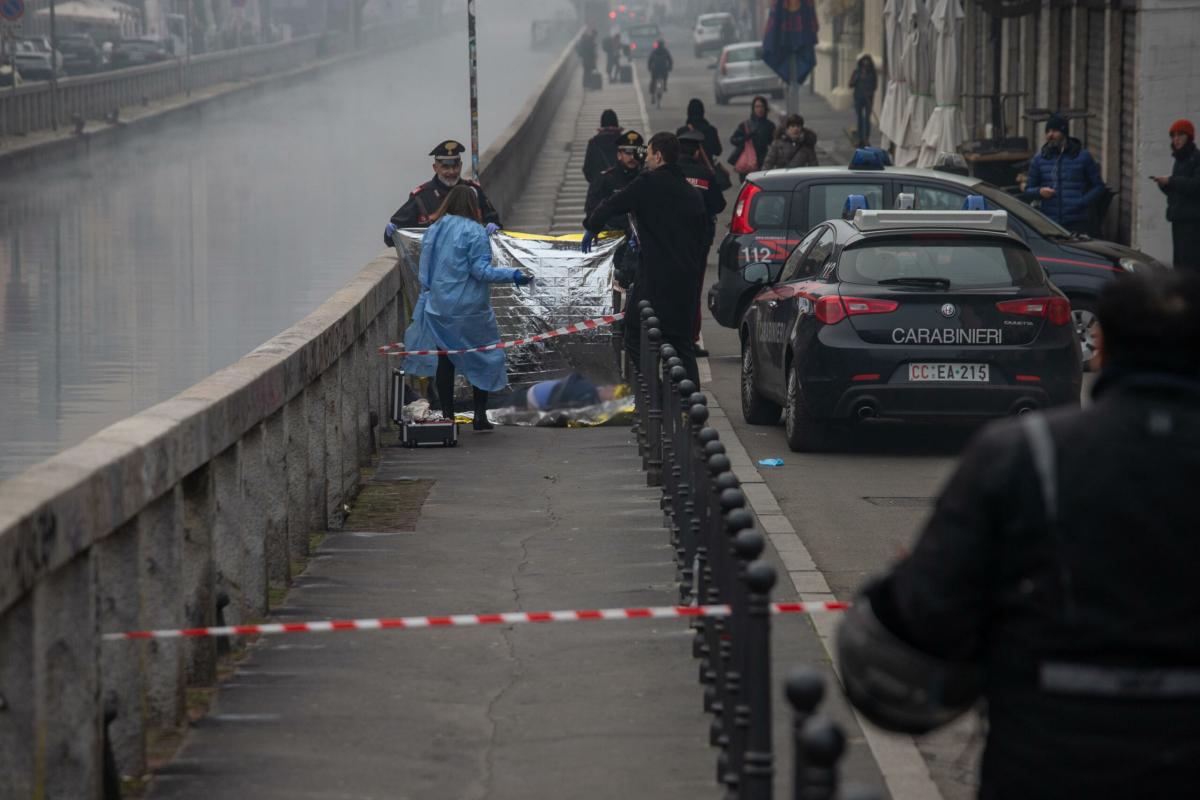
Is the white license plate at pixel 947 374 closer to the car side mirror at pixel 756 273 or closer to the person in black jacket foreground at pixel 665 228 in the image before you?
the person in black jacket foreground at pixel 665 228

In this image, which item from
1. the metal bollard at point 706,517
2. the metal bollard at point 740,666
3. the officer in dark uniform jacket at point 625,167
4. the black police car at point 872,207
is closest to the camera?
the metal bollard at point 740,666

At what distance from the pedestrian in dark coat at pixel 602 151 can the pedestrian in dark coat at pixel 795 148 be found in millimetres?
1980

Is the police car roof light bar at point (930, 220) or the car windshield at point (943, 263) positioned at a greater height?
the police car roof light bar at point (930, 220)

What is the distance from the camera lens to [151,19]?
110 metres

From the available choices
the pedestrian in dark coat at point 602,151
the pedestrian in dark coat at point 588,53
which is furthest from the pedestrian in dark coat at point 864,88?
the pedestrian in dark coat at point 588,53

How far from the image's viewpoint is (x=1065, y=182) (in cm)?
2044

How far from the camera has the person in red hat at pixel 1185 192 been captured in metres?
19.3

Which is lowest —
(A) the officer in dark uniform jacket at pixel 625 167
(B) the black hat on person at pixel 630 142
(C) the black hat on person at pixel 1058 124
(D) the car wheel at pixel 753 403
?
(D) the car wheel at pixel 753 403

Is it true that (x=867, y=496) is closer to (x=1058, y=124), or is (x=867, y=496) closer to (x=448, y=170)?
(x=448, y=170)

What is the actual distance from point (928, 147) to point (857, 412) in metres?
15.4

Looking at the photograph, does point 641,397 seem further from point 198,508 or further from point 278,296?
point 278,296

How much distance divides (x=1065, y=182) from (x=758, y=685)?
15901 mm

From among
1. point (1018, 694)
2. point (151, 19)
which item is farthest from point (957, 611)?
point (151, 19)

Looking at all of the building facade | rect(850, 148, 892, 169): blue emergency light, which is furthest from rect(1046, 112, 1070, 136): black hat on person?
rect(850, 148, 892, 169): blue emergency light
